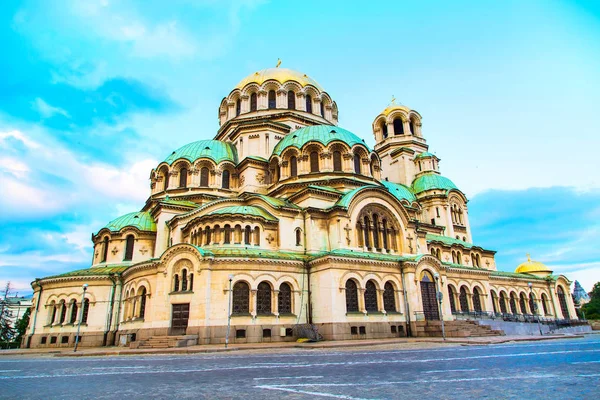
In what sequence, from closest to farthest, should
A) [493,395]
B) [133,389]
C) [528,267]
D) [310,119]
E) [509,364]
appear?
[493,395] < [133,389] < [509,364] < [310,119] < [528,267]

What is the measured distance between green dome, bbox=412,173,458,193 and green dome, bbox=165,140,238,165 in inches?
910

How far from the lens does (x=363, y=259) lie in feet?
91.0

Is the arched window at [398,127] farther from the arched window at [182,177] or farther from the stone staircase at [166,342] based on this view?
the stone staircase at [166,342]

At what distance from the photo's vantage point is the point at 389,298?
28703 millimetres

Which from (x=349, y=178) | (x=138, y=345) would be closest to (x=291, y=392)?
(x=138, y=345)

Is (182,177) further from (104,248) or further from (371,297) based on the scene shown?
(371,297)

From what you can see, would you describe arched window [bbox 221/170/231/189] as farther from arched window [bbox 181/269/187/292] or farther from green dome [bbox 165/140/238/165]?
arched window [bbox 181/269/187/292]

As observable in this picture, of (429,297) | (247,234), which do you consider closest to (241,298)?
(247,234)

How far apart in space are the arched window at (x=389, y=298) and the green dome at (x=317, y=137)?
41.1 feet

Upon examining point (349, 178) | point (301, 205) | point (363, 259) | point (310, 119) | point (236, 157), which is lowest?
point (363, 259)

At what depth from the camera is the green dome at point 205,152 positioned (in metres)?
37.2

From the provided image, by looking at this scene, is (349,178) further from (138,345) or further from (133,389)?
(133,389)

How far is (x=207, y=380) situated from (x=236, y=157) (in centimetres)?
3162

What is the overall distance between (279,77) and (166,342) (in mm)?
30022
